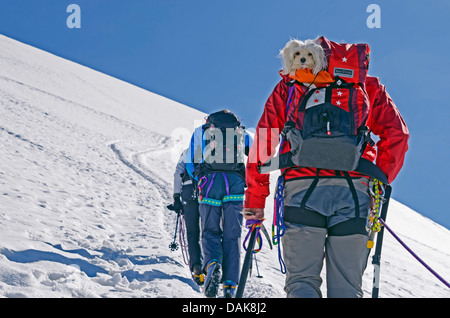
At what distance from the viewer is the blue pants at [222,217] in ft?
13.1

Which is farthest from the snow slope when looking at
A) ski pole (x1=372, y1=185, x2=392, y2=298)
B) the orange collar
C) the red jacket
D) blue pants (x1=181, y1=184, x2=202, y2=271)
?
the orange collar

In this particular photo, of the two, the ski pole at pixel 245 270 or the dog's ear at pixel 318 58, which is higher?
the dog's ear at pixel 318 58

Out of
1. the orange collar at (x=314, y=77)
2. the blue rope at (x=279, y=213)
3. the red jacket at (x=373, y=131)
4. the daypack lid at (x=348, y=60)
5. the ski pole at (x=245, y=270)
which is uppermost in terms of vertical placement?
the daypack lid at (x=348, y=60)

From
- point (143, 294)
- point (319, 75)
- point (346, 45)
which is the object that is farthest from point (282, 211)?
point (143, 294)

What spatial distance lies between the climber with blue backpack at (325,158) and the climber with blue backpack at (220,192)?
1.21 metres

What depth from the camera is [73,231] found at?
541cm

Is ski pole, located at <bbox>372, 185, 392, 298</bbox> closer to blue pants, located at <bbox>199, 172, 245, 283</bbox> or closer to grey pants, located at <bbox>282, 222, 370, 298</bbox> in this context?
grey pants, located at <bbox>282, 222, 370, 298</bbox>

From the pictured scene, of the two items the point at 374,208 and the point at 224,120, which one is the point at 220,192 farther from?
the point at 374,208

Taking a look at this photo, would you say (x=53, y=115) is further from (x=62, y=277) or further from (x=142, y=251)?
(x=62, y=277)

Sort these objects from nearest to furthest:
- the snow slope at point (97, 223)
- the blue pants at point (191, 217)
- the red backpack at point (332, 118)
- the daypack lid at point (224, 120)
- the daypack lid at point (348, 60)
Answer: the red backpack at point (332, 118)
the daypack lid at point (348, 60)
the snow slope at point (97, 223)
the daypack lid at point (224, 120)
the blue pants at point (191, 217)

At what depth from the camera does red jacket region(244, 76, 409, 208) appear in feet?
8.89

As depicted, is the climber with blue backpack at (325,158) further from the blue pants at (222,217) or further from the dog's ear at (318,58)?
the blue pants at (222,217)

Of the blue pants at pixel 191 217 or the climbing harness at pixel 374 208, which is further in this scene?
the blue pants at pixel 191 217

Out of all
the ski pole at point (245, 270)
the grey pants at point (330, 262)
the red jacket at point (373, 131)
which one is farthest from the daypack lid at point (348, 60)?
the ski pole at point (245, 270)
